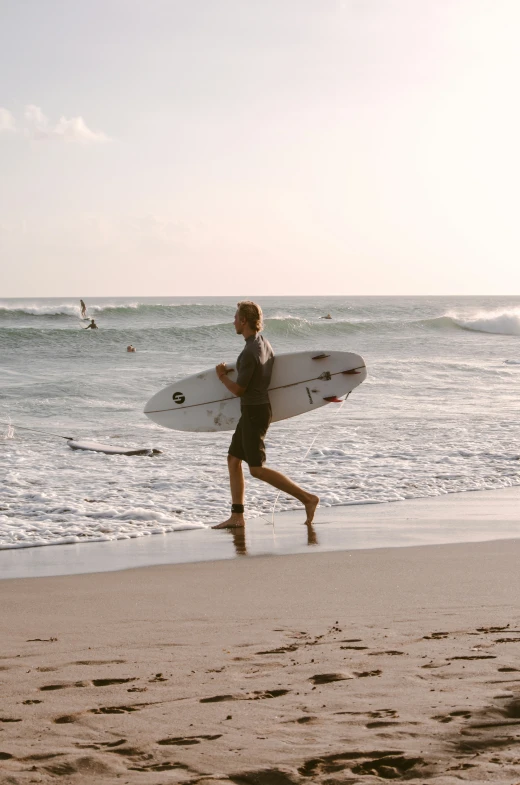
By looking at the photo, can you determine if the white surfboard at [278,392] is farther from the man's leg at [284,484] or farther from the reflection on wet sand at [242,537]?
the reflection on wet sand at [242,537]

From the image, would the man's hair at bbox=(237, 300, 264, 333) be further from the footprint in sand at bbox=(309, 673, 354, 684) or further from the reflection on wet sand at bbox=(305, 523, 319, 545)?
the footprint in sand at bbox=(309, 673, 354, 684)

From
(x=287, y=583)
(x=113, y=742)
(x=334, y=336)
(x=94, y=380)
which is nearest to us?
(x=113, y=742)

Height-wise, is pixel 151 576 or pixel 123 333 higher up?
pixel 123 333

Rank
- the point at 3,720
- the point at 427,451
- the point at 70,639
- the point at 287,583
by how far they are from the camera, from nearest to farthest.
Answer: the point at 3,720 → the point at 70,639 → the point at 287,583 → the point at 427,451

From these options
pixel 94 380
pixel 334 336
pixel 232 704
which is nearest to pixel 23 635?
pixel 232 704

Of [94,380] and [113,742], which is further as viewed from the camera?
[94,380]

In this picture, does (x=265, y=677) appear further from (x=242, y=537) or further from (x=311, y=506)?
(x=311, y=506)

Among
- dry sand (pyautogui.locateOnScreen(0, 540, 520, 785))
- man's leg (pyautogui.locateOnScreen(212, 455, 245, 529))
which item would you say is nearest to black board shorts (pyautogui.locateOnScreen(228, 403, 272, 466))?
man's leg (pyautogui.locateOnScreen(212, 455, 245, 529))

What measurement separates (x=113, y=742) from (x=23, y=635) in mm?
1187

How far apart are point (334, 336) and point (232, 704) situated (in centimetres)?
3175

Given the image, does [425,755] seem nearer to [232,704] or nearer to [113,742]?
[232,704]

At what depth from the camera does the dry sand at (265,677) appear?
2047mm

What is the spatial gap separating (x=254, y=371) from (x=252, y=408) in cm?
26

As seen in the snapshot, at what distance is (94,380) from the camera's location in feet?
54.9
